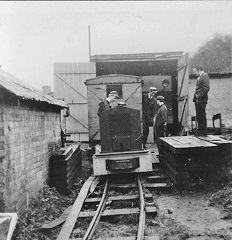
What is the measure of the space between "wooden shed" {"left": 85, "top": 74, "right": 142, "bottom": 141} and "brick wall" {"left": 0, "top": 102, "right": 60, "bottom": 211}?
569 centimetres

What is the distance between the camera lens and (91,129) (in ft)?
47.8

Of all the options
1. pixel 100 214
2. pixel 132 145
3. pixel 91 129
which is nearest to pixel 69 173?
pixel 132 145

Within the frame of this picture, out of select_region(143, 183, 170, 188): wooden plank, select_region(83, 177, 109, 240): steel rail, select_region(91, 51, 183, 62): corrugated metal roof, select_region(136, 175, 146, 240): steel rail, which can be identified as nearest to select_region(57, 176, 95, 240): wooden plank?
select_region(83, 177, 109, 240): steel rail

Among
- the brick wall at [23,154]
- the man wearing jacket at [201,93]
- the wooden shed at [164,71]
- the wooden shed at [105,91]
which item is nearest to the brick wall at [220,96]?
the wooden shed at [164,71]

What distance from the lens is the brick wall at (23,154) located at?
18.0 ft

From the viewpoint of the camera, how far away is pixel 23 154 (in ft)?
20.9

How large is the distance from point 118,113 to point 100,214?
11.1ft

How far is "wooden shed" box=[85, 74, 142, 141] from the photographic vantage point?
47.4 ft

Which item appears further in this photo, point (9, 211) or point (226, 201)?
point (226, 201)

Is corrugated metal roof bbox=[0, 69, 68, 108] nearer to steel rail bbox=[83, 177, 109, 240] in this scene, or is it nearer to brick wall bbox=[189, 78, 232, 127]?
steel rail bbox=[83, 177, 109, 240]

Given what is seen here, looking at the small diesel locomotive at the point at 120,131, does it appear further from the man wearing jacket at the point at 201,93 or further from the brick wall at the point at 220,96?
the brick wall at the point at 220,96

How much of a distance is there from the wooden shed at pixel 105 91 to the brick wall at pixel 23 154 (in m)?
5.69

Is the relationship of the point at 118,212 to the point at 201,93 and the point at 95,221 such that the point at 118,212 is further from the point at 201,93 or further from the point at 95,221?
the point at 201,93

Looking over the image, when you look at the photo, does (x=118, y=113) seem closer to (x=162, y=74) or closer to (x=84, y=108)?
(x=84, y=108)
